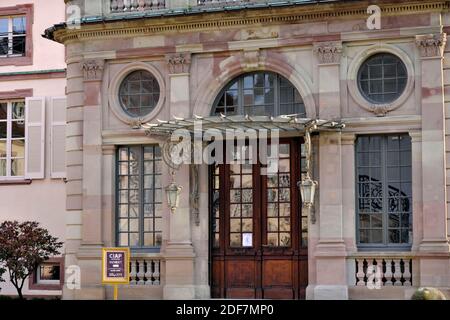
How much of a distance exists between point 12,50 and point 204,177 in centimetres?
1016

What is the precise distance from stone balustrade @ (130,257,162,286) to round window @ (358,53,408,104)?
638 cm

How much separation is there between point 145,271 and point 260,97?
5046 mm

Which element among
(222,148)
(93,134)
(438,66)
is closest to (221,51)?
(222,148)

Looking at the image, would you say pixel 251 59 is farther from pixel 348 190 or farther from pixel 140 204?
pixel 140 204

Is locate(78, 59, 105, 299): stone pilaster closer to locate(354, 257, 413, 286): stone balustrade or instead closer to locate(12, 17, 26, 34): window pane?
locate(354, 257, 413, 286): stone balustrade

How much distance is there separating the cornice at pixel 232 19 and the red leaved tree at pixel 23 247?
210 inches

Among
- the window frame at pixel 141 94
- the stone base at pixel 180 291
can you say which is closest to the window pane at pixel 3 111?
the window frame at pixel 141 94

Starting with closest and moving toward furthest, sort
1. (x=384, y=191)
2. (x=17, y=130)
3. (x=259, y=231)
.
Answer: (x=384, y=191)
(x=259, y=231)
(x=17, y=130)

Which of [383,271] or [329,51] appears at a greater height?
[329,51]

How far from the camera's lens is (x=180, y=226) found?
64.0 ft

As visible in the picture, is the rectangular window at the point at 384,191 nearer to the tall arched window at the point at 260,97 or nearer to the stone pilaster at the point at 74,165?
the tall arched window at the point at 260,97

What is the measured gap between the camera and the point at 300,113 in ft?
63.1

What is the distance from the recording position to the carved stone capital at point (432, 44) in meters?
18.0

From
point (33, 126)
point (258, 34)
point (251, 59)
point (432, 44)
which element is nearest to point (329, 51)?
point (258, 34)
